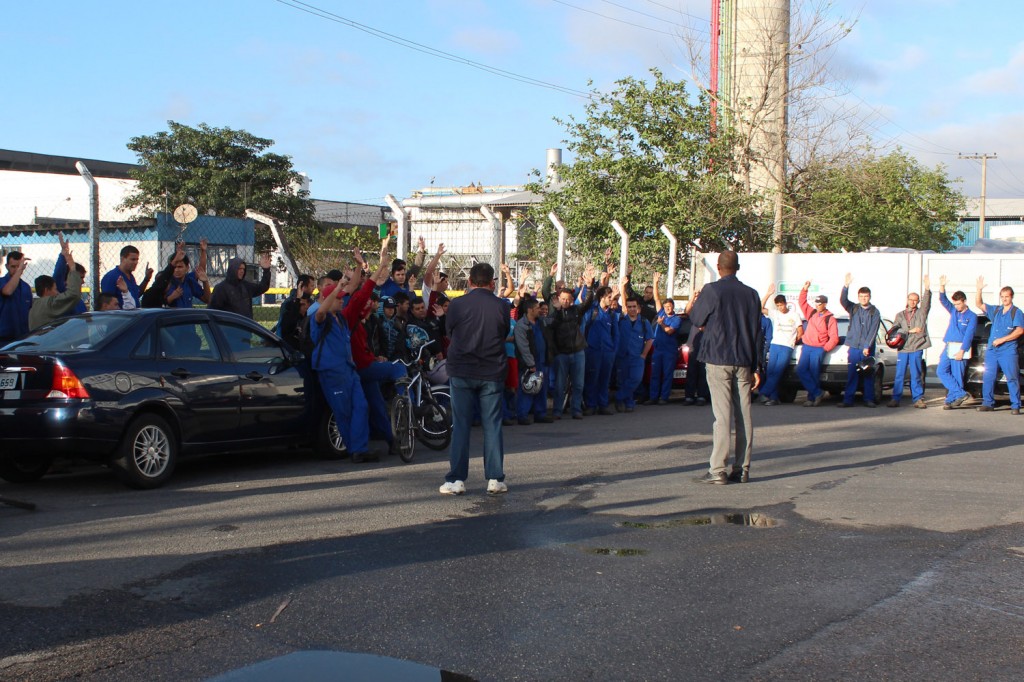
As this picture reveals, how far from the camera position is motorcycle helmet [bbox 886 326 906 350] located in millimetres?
18000

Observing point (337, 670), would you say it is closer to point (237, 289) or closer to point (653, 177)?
point (237, 289)

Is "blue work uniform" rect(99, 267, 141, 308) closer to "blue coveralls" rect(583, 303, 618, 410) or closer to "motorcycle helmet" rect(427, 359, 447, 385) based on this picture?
"motorcycle helmet" rect(427, 359, 447, 385)

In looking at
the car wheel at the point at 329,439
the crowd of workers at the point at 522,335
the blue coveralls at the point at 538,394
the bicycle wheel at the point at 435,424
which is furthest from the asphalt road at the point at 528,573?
the blue coveralls at the point at 538,394

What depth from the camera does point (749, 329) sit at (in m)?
9.81

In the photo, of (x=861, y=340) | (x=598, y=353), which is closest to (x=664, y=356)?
(x=598, y=353)

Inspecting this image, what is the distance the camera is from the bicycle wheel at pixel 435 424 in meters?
11.6

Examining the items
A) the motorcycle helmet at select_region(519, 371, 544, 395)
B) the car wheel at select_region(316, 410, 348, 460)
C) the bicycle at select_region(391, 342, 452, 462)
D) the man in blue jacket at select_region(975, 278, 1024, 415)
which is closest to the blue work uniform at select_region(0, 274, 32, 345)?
the car wheel at select_region(316, 410, 348, 460)

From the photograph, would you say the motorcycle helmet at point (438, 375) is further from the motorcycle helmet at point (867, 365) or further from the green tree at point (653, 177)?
the green tree at point (653, 177)

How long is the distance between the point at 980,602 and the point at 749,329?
14.0 ft

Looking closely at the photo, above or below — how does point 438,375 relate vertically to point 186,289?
below

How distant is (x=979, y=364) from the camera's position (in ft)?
57.9

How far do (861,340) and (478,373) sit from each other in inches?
426

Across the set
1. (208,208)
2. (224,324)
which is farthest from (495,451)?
(208,208)

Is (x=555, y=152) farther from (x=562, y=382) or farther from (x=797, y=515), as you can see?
(x=797, y=515)
